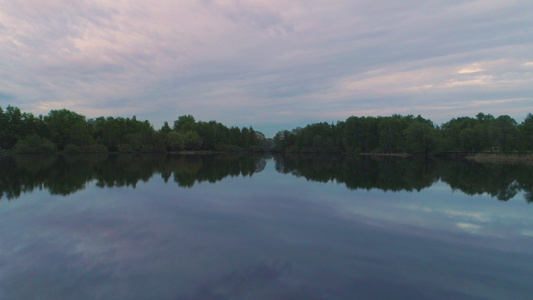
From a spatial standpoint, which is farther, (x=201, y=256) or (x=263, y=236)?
(x=263, y=236)

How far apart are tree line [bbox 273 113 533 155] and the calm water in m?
54.8

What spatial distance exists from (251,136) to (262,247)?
11594 centimetres

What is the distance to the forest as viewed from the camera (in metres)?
71.6

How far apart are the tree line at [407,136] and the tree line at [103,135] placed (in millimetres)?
22079

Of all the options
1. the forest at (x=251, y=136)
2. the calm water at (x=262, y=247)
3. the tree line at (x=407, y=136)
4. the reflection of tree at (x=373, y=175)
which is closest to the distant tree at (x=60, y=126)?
the forest at (x=251, y=136)

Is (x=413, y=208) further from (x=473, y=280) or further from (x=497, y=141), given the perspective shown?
(x=497, y=141)

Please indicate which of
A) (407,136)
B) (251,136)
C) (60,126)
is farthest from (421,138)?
(60,126)

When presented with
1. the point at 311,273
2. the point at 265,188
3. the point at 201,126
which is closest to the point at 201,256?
the point at 311,273

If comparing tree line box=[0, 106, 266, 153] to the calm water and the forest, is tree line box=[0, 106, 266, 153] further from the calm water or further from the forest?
the calm water

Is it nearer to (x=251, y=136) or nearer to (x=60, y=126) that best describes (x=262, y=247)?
(x=60, y=126)

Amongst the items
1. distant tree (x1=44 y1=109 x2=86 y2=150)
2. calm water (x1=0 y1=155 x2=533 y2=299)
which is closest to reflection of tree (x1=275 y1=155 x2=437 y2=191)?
calm water (x1=0 y1=155 x2=533 y2=299)

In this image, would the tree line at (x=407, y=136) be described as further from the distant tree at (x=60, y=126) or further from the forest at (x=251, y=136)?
the distant tree at (x=60, y=126)

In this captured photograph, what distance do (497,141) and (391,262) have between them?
68.2 metres

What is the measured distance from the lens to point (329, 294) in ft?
20.1
